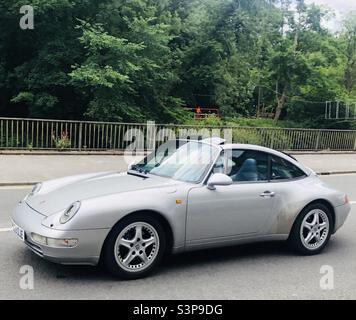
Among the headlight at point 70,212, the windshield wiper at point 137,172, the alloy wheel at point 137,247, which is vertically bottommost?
the alloy wheel at point 137,247

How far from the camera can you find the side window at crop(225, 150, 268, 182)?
18.1 ft

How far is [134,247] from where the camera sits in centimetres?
462

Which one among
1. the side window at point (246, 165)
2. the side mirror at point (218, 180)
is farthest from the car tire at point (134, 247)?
the side window at point (246, 165)

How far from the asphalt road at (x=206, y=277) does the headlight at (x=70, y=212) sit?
2.00 feet

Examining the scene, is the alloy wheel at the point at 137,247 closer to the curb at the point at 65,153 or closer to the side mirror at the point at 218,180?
the side mirror at the point at 218,180

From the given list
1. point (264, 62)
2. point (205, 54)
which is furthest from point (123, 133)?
point (264, 62)

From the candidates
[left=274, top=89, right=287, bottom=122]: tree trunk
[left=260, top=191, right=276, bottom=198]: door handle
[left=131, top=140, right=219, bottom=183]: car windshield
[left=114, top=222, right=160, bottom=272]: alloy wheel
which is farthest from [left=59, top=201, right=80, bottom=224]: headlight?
[left=274, top=89, right=287, bottom=122]: tree trunk

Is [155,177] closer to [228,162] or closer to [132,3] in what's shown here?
[228,162]

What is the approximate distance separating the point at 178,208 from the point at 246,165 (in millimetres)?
1240

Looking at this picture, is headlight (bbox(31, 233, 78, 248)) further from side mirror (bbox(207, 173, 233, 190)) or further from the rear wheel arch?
the rear wheel arch

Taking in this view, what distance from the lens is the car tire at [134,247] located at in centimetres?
453

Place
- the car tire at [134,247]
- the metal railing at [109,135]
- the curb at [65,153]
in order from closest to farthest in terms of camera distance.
A: the car tire at [134,247] < the curb at [65,153] < the metal railing at [109,135]

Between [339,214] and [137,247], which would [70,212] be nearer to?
[137,247]

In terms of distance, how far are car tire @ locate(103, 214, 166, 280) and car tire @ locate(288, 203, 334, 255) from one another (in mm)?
1915
